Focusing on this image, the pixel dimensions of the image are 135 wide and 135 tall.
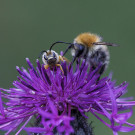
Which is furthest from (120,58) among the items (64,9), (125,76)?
(64,9)

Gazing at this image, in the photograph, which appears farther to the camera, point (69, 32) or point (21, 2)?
point (21, 2)

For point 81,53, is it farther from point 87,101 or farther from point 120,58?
point 120,58

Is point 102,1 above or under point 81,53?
above

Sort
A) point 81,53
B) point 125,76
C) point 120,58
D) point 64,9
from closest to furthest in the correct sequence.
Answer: point 81,53 → point 125,76 → point 120,58 → point 64,9

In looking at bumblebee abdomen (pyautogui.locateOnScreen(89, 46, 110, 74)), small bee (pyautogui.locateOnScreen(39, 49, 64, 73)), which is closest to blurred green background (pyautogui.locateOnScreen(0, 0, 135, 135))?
bumblebee abdomen (pyautogui.locateOnScreen(89, 46, 110, 74))

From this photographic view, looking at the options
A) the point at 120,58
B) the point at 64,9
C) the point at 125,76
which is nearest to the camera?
the point at 125,76

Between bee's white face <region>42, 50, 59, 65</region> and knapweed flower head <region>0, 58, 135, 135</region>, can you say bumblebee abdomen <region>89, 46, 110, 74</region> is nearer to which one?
knapweed flower head <region>0, 58, 135, 135</region>

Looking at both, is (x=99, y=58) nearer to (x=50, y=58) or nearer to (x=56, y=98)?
(x=50, y=58)

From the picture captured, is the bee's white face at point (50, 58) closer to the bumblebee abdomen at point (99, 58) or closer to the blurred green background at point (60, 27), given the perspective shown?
the bumblebee abdomen at point (99, 58)
